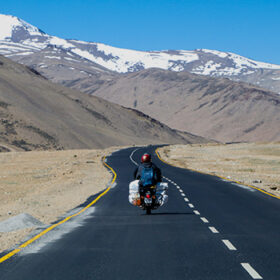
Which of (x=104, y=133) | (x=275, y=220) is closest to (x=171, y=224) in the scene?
(x=275, y=220)

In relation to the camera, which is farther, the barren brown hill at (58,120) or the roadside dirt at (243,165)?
the barren brown hill at (58,120)

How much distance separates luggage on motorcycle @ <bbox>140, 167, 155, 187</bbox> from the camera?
52.5ft

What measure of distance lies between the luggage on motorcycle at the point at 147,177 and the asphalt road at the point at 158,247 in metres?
1.05

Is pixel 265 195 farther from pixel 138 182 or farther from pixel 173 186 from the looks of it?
pixel 138 182

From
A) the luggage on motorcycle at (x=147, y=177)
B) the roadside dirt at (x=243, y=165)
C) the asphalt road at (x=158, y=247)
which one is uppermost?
the luggage on motorcycle at (x=147, y=177)

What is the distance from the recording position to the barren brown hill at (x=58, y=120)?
116 m

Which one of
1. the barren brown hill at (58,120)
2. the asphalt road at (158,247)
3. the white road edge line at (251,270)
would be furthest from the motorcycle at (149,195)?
the barren brown hill at (58,120)

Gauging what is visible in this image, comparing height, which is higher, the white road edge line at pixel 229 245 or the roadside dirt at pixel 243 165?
the white road edge line at pixel 229 245

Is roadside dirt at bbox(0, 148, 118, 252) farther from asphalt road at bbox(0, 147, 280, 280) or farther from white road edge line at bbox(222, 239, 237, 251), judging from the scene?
white road edge line at bbox(222, 239, 237, 251)

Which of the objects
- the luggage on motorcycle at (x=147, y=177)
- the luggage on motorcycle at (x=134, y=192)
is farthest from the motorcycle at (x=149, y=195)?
the luggage on motorcycle at (x=147, y=177)

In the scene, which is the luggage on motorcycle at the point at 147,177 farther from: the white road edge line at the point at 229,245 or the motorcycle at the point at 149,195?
the white road edge line at the point at 229,245

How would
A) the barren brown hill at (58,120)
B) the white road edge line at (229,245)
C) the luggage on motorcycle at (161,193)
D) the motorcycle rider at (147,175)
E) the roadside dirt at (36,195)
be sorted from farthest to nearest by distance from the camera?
the barren brown hill at (58,120)
the roadside dirt at (36,195)
the luggage on motorcycle at (161,193)
the motorcycle rider at (147,175)
the white road edge line at (229,245)

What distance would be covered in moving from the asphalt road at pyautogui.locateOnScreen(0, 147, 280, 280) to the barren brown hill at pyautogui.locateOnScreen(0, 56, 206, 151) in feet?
271

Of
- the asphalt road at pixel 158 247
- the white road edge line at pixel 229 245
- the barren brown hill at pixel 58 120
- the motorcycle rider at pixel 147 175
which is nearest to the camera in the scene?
the asphalt road at pixel 158 247
